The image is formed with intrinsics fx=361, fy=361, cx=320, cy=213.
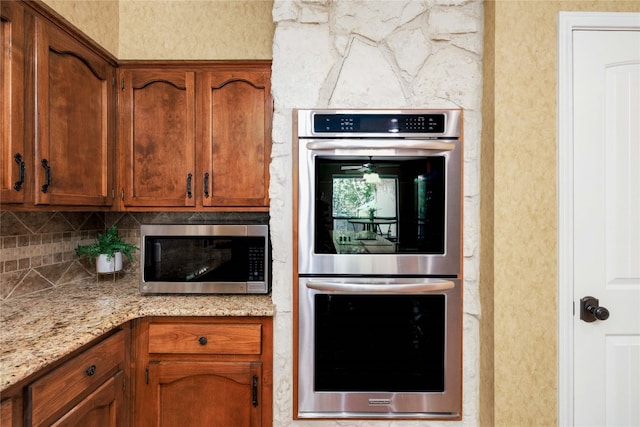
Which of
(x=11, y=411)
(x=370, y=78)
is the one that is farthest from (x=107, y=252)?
(x=370, y=78)

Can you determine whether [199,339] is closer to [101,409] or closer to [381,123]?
[101,409]

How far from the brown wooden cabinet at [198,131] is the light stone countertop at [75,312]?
1.79 feet

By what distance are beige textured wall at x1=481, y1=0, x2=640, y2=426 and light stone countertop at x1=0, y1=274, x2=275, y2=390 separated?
43.0 inches

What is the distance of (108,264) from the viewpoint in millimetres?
2098

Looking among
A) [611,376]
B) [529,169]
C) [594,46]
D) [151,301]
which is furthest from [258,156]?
[611,376]

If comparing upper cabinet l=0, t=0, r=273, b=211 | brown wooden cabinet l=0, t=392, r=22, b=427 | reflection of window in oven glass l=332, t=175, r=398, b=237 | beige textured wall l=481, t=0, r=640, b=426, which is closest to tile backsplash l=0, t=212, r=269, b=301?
upper cabinet l=0, t=0, r=273, b=211

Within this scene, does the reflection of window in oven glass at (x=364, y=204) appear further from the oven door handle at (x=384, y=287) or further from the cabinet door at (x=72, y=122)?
the cabinet door at (x=72, y=122)

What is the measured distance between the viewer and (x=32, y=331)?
1343 millimetres

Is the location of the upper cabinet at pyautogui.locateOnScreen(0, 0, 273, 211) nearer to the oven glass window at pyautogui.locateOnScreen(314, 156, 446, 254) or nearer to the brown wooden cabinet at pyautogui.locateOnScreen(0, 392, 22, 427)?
the oven glass window at pyautogui.locateOnScreen(314, 156, 446, 254)

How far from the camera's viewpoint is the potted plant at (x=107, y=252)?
2.08 m

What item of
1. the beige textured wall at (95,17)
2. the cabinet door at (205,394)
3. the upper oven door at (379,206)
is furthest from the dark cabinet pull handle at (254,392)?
the beige textured wall at (95,17)

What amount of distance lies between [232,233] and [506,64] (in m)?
1.52

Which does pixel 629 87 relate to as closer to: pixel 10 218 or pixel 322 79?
pixel 322 79

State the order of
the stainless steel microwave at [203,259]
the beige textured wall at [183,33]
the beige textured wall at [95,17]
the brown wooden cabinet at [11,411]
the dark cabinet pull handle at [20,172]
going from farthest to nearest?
1. the beige textured wall at [183,33]
2. the stainless steel microwave at [203,259]
3. the beige textured wall at [95,17]
4. the dark cabinet pull handle at [20,172]
5. the brown wooden cabinet at [11,411]
